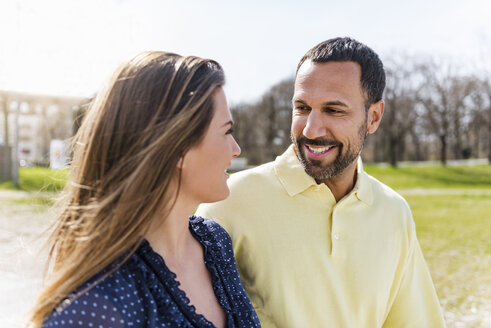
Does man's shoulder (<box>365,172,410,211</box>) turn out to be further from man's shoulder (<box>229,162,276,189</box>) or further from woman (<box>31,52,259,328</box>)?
woman (<box>31,52,259,328</box>)

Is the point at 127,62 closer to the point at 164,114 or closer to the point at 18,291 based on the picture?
the point at 164,114

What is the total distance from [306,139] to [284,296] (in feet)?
2.32

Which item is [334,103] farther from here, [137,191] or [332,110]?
[137,191]

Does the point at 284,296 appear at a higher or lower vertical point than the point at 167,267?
lower

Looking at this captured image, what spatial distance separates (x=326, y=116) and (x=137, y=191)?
109 centimetres

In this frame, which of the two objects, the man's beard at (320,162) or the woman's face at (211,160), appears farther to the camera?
the man's beard at (320,162)

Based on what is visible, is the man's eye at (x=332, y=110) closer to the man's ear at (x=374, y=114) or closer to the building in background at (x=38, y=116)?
the man's ear at (x=374, y=114)

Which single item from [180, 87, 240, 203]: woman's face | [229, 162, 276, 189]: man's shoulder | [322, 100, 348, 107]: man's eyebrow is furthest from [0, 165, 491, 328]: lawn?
[322, 100, 348, 107]: man's eyebrow

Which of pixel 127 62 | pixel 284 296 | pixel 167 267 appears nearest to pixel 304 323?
pixel 284 296

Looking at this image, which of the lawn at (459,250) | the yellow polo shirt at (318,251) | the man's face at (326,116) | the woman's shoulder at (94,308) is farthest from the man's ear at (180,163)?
the lawn at (459,250)

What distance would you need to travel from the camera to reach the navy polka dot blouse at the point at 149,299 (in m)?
1.16

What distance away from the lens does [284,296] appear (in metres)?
1.94

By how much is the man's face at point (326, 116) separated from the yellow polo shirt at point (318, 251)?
10 centimetres

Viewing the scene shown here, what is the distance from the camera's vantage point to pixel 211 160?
4.91ft
